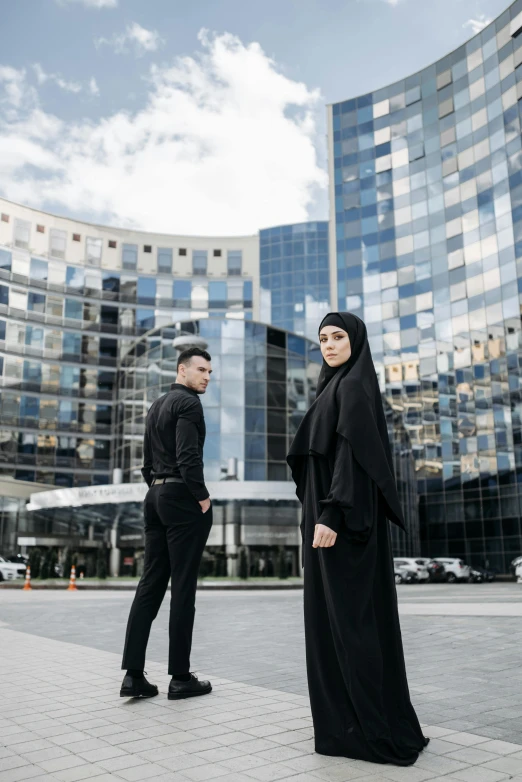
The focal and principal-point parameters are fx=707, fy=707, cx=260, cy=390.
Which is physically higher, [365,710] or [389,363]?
[389,363]

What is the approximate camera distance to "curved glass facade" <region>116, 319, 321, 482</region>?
119 ft

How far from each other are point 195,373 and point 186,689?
89.3 inches

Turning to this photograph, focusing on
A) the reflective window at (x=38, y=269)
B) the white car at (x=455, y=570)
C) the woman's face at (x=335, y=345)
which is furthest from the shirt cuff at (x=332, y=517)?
the reflective window at (x=38, y=269)

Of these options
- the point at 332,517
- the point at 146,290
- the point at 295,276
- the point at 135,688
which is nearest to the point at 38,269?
the point at 146,290

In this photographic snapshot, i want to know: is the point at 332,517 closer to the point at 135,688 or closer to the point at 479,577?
the point at 135,688

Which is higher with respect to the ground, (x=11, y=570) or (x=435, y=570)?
(x=11, y=570)

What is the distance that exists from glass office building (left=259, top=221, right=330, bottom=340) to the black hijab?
54.8 m

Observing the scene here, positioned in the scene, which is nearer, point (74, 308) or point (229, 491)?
point (229, 491)

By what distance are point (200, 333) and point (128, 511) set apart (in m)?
10.2

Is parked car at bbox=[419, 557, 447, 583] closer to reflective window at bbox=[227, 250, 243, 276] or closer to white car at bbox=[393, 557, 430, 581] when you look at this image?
white car at bbox=[393, 557, 430, 581]

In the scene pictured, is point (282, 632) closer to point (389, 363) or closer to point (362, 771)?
point (362, 771)

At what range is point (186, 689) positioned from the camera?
4.83 m

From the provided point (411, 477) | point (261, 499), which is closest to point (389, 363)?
point (411, 477)

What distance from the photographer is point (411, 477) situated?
48719mm
